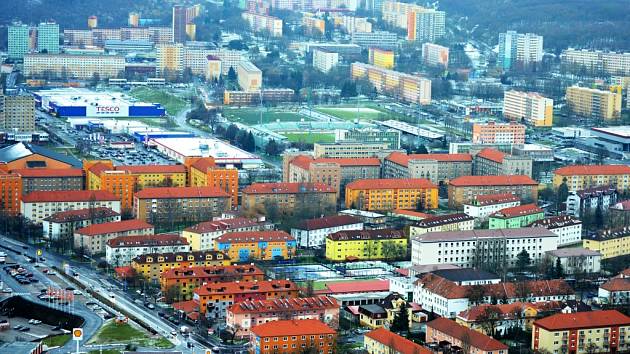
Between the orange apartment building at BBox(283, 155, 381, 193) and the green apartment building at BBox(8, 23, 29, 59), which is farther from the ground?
the green apartment building at BBox(8, 23, 29, 59)

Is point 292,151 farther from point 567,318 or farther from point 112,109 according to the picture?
point 567,318

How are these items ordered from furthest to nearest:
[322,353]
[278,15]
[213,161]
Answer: [278,15], [213,161], [322,353]

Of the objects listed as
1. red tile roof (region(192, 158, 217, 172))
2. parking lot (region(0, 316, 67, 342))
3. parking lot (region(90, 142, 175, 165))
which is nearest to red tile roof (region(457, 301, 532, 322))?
parking lot (region(0, 316, 67, 342))

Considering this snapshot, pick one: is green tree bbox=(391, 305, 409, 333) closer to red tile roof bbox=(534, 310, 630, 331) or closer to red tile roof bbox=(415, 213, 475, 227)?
red tile roof bbox=(534, 310, 630, 331)

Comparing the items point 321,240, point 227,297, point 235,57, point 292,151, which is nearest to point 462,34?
point 235,57

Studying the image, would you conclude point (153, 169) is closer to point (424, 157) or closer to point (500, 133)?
point (424, 157)

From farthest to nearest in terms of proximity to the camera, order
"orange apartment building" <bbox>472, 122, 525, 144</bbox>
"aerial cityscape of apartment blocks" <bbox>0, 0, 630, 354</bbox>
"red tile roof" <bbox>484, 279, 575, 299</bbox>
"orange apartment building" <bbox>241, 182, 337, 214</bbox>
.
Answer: "orange apartment building" <bbox>472, 122, 525, 144</bbox>
"orange apartment building" <bbox>241, 182, 337, 214</bbox>
"red tile roof" <bbox>484, 279, 575, 299</bbox>
"aerial cityscape of apartment blocks" <bbox>0, 0, 630, 354</bbox>

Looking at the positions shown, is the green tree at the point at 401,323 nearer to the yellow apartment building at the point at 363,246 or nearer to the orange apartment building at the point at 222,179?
the yellow apartment building at the point at 363,246
